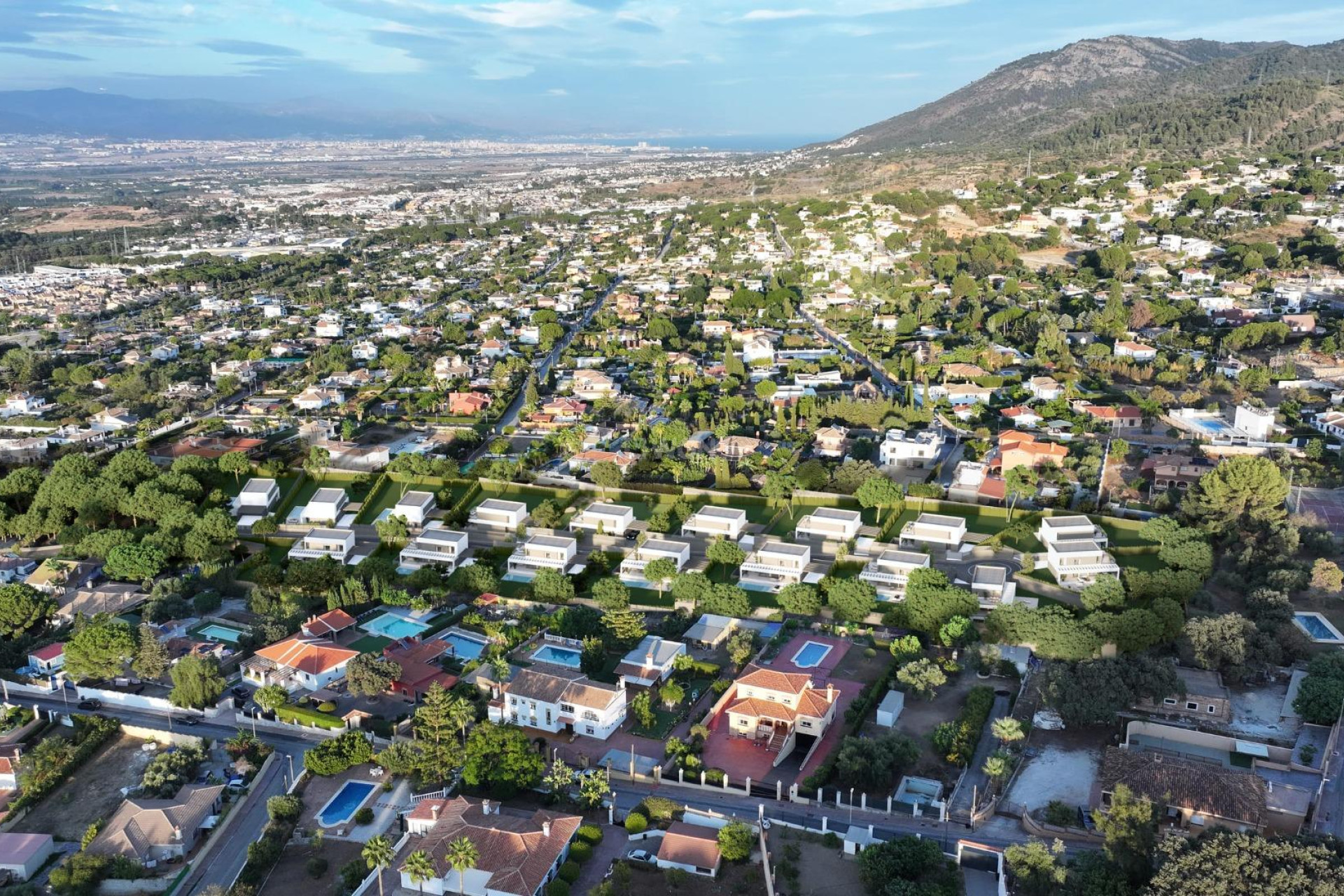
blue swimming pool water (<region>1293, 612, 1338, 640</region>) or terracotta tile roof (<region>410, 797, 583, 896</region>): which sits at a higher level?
blue swimming pool water (<region>1293, 612, 1338, 640</region>)

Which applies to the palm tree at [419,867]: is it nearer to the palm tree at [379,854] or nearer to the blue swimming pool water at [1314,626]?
the palm tree at [379,854]

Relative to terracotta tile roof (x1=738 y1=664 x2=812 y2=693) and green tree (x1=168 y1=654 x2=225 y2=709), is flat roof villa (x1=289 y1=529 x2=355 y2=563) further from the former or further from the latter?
terracotta tile roof (x1=738 y1=664 x2=812 y2=693)

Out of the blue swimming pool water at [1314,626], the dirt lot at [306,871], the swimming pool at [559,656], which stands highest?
the blue swimming pool water at [1314,626]

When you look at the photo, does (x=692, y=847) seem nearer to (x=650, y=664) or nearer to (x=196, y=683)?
(x=650, y=664)

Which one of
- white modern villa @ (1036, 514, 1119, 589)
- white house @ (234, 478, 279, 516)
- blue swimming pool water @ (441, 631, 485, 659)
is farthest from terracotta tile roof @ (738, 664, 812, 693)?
white house @ (234, 478, 279, 516)

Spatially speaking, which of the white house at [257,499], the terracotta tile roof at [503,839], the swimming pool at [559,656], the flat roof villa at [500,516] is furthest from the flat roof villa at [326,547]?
the terracotta tile roof at [503,839]

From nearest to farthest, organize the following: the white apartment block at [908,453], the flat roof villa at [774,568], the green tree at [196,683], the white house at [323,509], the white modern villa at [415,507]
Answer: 1. the green tree at [196,683]
2. the flat roof villa at [774,568]
3. the white modern villa at [415,507]
4. the white house at [323,509]
5. the white apartment block at [908,453]

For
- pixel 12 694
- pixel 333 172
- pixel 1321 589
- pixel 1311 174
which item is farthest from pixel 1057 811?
pixel 333 172
